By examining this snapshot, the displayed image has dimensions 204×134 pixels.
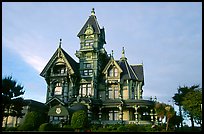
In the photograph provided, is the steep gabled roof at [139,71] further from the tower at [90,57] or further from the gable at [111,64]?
the tower at [90,57]

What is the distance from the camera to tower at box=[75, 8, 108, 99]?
39.7 m

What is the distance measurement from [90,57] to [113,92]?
7.49 m

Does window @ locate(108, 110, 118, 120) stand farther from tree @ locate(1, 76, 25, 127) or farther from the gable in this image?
tree @ locate(1, 76, 25, 127)

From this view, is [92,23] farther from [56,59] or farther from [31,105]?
[31,105]

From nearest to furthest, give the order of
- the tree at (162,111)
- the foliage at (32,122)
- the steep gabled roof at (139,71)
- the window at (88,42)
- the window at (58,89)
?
the foliage at (32,122) < the tree at (162,111) < the window at (58,89) < the steep gabled roof at (139,71) < the window at (88,42)

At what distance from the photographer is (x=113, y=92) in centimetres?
3916

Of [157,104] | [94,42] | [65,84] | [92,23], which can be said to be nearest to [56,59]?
[65,84]

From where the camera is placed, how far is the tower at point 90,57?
130 feet

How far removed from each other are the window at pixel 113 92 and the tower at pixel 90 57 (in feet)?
7.79

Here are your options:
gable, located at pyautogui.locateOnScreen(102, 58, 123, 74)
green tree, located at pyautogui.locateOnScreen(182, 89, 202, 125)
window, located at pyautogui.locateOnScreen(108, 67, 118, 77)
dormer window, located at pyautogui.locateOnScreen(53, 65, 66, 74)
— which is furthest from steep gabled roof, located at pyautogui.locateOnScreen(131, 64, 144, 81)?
dormer window, located at pyautogui.locateOnScreen(53, 65, 66, 74)

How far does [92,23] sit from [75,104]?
1649cm

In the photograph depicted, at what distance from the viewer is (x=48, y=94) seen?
3984 centimetres

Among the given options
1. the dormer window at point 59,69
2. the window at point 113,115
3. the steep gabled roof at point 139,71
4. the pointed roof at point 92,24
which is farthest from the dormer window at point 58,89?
the steep gabled roof at point 139,71

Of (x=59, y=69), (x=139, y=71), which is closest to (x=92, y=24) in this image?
(x=59, y=69)
